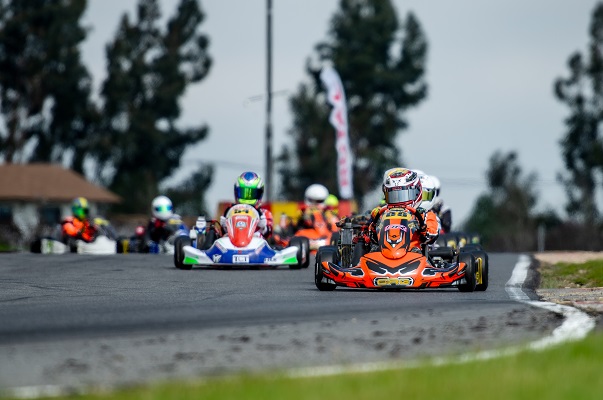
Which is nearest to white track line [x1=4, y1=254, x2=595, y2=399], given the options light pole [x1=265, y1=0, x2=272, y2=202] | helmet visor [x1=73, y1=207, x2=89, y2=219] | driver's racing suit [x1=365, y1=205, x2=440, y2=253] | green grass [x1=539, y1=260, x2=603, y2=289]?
driver's racing suit [x1=365, y1=205, x2=440, y2=253]

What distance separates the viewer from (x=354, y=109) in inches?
2793

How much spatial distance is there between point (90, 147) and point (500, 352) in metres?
62.7

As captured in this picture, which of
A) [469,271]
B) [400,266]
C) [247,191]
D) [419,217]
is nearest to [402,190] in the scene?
[419,217]

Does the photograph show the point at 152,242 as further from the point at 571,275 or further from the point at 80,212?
the point at 571,275

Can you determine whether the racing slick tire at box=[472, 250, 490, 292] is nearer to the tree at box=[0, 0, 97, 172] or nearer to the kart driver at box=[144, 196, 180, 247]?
the kart driver at box=[144, 196, 180, 247]

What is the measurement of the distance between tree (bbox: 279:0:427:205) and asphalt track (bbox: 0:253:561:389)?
54.6 meters

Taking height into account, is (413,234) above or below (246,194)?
below

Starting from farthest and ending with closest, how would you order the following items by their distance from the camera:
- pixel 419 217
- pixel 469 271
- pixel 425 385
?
pixel 419 217 → pixel 469 271 → pixel 425 385

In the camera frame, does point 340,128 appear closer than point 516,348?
No

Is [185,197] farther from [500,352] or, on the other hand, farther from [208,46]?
[500,352]

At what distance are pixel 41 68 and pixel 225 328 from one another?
191ft

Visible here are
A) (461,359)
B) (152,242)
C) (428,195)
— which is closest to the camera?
(461,359)

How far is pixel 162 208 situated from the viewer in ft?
105

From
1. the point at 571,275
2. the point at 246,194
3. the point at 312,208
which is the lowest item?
the point at 571,275
